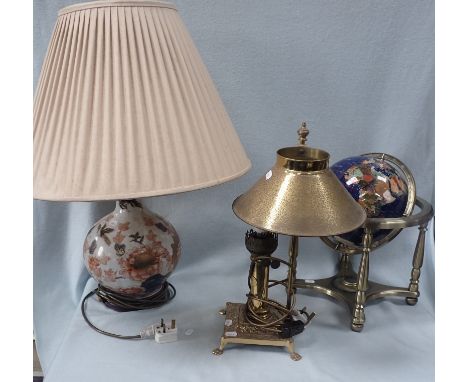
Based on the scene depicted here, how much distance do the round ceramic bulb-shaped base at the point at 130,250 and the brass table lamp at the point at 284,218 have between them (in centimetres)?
19

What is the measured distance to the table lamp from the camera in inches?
26.3

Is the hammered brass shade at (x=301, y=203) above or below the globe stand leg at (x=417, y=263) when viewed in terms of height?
above

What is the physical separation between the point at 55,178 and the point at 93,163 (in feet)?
0.21

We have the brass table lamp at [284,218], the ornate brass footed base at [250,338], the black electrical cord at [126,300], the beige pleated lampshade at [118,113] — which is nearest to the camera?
the beige pleated lampshade at [118,113]

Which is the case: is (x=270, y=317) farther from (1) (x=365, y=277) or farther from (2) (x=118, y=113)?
(2) (x=118, y=113)

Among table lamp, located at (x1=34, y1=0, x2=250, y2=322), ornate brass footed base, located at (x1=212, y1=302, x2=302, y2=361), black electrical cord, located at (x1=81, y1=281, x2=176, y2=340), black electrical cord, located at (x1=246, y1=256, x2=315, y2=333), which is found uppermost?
table lamp, located at (x1=34, y1=0, x2=250, y2=322)

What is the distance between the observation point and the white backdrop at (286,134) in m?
1.06

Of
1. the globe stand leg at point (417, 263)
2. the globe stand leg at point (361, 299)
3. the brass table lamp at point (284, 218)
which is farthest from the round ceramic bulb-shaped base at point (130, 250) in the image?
the globe stand leg at point (417, 263)

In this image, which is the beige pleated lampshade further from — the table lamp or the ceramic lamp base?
the ceramic lamp base

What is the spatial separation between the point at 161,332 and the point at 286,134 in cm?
59

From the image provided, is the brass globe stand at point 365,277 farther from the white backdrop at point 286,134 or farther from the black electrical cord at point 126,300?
the black electrical cord at point 126,300

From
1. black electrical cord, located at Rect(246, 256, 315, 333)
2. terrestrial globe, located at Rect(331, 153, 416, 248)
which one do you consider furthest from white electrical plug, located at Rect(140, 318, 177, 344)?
terrestrial globe, located at Rect(331, 153, 416, 248)

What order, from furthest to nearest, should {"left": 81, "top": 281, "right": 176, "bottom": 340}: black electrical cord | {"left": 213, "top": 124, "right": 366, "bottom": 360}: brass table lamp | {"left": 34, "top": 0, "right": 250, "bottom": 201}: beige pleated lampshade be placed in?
{"left": 81, "top": 281, "right": 176, "bottom": 340}: black electrical cord, {"left": 213, "top": 124, "right": 366, "bottom": 360}: brass table lamp, {"left": 34, "top": 0, "right": 250, "bottom": 201}: beige pleated lampshade

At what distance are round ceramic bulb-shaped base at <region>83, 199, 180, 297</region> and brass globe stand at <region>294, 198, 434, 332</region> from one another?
36 cm
